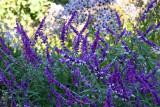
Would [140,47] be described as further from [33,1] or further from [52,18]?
[33,1]

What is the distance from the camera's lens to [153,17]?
214 inches

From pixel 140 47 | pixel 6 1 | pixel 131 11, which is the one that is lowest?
pixel 140 47

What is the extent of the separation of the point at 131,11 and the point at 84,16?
1016 millimetres

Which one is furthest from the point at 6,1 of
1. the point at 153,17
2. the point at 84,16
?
the point at 153,17

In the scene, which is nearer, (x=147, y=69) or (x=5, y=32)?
(x=147, y=69)

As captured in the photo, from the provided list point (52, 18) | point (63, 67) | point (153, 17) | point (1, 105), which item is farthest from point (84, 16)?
point (1, 105)

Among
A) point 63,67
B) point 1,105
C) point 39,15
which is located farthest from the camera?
point 39,15

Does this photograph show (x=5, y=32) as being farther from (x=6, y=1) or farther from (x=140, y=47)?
(x=140, y=47)

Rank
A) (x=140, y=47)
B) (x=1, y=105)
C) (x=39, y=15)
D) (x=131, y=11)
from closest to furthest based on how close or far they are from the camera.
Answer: (x=1, y=105) < (x=140, y=47) < (x=131, y=11) < (x=39, y=15)

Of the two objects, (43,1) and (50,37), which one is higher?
(43,1)

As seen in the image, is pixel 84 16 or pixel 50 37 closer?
pixel 84 16

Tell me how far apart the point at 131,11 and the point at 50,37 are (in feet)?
8.44

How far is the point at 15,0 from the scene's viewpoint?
28.7 ft

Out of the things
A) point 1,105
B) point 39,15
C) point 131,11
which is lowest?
point 1,105
